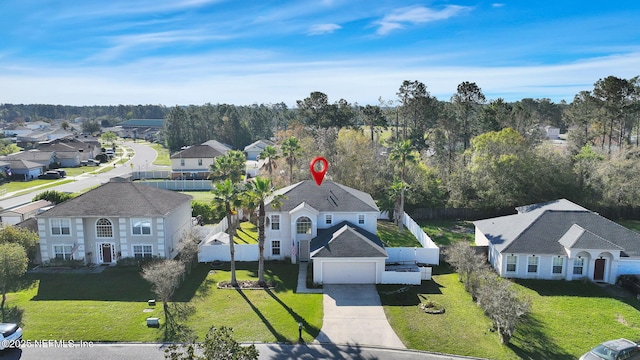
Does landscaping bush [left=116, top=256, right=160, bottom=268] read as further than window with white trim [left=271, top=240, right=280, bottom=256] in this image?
No

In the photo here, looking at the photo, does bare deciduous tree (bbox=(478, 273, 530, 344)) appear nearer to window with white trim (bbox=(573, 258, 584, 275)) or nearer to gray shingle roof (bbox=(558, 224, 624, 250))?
gray shingle roof (bbox=(558, 224, 624, 250))

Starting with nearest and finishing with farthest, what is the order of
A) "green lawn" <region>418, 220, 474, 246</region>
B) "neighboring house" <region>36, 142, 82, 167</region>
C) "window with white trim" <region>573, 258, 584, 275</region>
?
1. "window with white trim" <region>573, 258, 584, 275</region>
2. "green lawn" <region>418, 220, 474, 246</region>
3. "neighboring house" <region>36, 142, 82, 167</region>

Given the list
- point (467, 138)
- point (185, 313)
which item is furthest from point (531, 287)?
point (467, 138)

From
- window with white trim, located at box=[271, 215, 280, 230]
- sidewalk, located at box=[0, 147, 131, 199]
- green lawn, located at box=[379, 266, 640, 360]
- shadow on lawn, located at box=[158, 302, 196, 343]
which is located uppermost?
window with white trim, located at box=[271, 215, 280, 230]

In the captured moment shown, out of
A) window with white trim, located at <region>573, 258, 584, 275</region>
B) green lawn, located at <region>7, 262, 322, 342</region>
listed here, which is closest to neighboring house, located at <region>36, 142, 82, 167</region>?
green lawn, located at <region>7, 262, 322, 342</region>

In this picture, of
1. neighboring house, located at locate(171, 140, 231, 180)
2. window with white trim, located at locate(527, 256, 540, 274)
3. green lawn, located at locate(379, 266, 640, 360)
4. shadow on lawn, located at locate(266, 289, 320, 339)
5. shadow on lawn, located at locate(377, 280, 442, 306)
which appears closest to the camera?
green lawn, located at locate(379, 266, 640, 360)

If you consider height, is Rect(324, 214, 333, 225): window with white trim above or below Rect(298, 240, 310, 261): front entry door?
above

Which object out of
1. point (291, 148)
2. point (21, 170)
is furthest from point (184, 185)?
point (21, 170)

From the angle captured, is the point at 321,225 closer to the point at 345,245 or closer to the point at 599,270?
the point at 345,245
